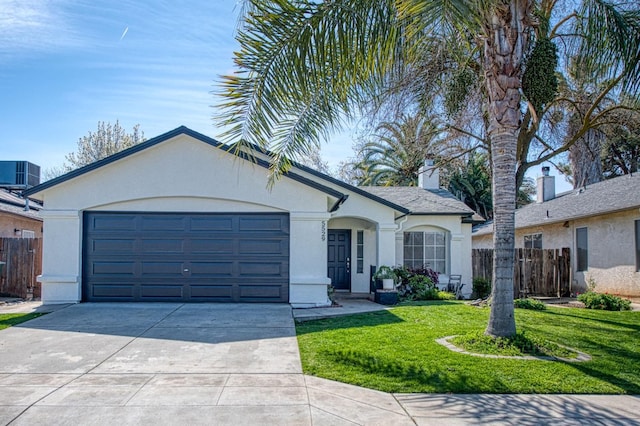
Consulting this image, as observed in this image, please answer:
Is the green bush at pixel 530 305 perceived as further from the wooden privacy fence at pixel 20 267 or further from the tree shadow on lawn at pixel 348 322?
the wooden privacy fence at pixel 20 267

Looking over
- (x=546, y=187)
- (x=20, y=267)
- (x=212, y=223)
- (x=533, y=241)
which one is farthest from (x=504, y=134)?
(x=546, y=187)

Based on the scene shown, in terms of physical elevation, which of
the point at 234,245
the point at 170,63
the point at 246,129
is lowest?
the point at 234,245

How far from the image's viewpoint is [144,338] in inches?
345

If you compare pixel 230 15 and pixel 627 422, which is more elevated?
pixel 230 15

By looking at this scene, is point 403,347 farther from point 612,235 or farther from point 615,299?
point 612,235

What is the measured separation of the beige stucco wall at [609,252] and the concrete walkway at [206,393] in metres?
11.4

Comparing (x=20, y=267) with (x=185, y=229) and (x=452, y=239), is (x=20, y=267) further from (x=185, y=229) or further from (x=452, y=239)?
(x=452, y=239)

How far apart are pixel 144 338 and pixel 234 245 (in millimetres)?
4395

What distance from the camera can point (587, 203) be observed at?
1795cm

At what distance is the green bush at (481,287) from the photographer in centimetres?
1622

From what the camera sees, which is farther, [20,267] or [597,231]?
[597,231]

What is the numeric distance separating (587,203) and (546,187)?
589 centimetres

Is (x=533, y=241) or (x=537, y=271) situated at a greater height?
(x=533, y=241)

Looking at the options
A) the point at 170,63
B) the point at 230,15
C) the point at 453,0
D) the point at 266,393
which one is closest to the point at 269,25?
the point at 230,15
